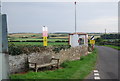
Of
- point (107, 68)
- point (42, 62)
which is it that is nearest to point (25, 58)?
point (42, 62)

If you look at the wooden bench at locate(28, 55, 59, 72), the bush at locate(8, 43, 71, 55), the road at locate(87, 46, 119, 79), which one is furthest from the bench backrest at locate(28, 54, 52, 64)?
the road at locate(87, 46, 119, 79)

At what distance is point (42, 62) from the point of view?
11.2m

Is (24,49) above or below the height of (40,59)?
above

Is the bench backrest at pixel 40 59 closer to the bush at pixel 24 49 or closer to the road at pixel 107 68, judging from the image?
the bush at pixel 24 49

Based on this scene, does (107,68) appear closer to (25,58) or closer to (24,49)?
(25,58)

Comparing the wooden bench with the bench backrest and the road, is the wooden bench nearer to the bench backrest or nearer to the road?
the bench backrest

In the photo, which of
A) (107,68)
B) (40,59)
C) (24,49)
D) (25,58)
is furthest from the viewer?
(107,68)

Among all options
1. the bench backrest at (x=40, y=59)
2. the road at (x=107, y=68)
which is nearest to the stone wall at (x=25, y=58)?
the bench backrest at (x=40, y=59)

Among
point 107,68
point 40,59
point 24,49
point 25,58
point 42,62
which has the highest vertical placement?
point 24,49

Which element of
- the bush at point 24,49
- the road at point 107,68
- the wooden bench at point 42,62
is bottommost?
the road at point 107,68

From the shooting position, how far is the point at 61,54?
13250 mm

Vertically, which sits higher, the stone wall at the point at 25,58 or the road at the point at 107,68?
the stone wall at the point at 25,58

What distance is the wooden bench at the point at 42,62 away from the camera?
1009 centimetres

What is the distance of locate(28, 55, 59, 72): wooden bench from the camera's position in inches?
397
